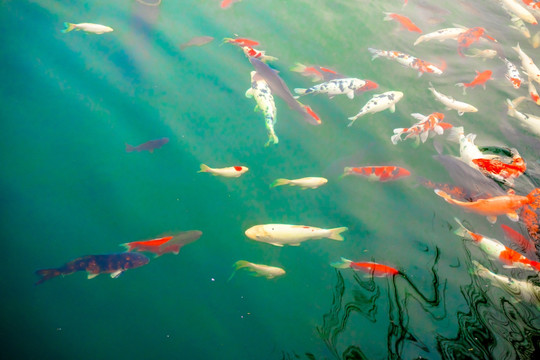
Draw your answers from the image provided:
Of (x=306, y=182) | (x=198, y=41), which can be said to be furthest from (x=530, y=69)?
(x=198, y=41)

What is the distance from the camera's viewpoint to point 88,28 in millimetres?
3451

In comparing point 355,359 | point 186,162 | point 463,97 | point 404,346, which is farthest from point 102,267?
point 463,97

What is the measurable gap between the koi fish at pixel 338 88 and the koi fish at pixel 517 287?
2.06 m

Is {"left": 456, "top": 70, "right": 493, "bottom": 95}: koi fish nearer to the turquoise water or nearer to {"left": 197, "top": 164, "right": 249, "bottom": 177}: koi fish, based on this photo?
the turquoise water

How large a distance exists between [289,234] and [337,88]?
5.56 feet

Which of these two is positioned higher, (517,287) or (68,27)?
(68,27)

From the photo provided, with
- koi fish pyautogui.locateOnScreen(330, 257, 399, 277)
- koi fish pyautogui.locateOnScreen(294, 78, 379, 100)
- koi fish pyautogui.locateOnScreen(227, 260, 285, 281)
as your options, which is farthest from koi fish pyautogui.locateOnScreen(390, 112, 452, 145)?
koi fish pyautogui.locateOnScreen(227, 260, 285, 281)

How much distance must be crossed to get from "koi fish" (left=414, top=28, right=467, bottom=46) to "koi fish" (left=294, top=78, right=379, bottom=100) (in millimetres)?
1382

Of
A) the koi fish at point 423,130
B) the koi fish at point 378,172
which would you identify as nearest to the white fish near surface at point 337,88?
the koi fish at point 423,130

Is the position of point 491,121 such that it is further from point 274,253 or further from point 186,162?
point 186,162

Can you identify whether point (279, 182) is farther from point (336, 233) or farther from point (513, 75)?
point (513, 75)

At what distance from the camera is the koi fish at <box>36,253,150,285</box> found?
7.82ft

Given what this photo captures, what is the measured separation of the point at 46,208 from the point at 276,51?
288cm

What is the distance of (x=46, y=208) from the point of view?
2.72m
